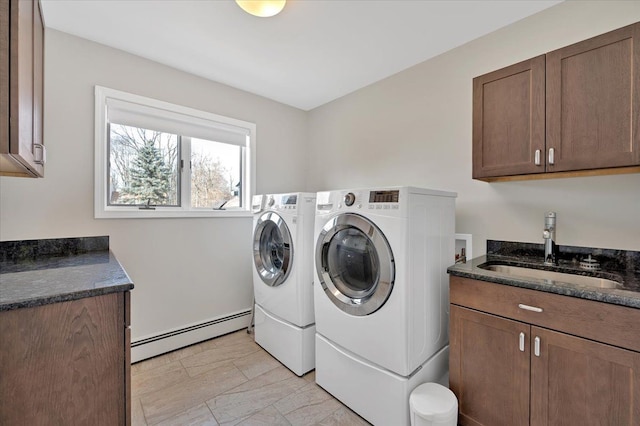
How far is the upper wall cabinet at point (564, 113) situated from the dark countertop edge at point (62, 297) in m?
1.94

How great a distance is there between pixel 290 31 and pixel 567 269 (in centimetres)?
219

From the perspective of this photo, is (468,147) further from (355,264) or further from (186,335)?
(186,335)

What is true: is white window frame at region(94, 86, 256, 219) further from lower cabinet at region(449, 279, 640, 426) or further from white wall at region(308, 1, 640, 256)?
lower cabinet at region(449, 279, 640, 426)

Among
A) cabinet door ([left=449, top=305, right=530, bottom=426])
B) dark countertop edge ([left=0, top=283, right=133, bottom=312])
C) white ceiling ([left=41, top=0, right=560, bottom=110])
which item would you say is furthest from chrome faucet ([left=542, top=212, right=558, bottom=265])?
dark countertop edge ([left=0, top=283, right=133, bottom=312])

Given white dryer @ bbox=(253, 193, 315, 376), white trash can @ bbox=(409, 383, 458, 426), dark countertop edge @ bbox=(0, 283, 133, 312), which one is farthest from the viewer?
white dryer @ bbox=(253, 193, 315, 376)

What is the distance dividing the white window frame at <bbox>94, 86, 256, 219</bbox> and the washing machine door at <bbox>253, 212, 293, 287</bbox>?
509 mm

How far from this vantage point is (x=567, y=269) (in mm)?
1446

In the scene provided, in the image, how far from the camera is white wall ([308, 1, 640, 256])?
1.50 m

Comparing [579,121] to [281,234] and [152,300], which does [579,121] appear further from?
[152,300]

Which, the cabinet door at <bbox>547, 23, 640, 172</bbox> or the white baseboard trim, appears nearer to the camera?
the cabinet door at <bbox>547, 23, 640, 172</bbox>

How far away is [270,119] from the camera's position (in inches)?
120

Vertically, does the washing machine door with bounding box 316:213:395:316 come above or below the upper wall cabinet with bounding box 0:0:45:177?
below

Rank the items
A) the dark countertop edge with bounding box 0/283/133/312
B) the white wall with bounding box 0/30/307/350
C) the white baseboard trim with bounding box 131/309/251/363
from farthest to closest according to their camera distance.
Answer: the white baseboard trim with bounding box 131/309/251/363, the white wall with bounding box 0/30/307/350, the dark countertop edge with bounding box 0/283/133/312

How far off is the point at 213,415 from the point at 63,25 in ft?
8.79
